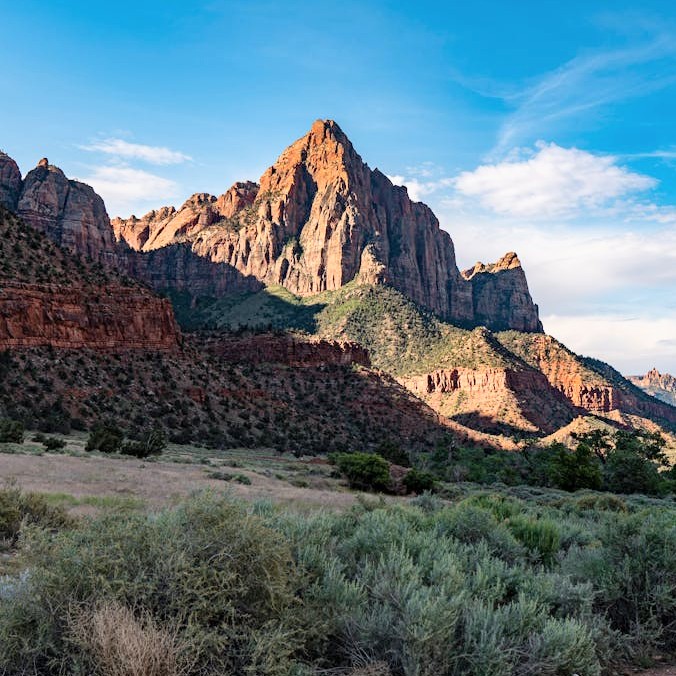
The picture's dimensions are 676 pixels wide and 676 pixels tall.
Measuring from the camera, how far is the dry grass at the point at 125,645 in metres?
3.45

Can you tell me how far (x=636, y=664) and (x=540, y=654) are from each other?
2433 mm

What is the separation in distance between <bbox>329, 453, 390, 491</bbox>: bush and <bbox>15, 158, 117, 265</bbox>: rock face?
390 feet

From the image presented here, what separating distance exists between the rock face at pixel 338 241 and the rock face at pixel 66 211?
43.5 metres

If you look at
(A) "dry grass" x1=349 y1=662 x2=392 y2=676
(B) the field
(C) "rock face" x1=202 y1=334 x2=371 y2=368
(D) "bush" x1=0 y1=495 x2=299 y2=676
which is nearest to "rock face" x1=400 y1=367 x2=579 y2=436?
(C) "rock face" x1=202 y1=334 x2=371 y2=368

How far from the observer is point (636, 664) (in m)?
5.95

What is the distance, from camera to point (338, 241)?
161500 millimetres

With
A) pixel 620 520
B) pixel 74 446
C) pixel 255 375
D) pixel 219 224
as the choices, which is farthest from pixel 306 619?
pixel 219 224

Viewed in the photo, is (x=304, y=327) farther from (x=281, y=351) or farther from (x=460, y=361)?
(x=281, y=351)

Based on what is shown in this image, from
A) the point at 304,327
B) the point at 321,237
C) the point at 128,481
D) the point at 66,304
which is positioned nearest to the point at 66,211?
the point at 304,327

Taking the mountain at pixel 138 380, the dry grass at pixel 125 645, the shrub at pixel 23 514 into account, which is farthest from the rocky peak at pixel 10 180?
the dry grass at pixel 125 645

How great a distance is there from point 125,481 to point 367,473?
48.7 feet

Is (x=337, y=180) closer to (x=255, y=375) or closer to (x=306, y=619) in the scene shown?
(x=255, y=375)

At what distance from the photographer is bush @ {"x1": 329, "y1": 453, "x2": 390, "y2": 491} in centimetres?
2867

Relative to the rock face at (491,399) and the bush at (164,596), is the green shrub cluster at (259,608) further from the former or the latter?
the rock face at (491,399)
